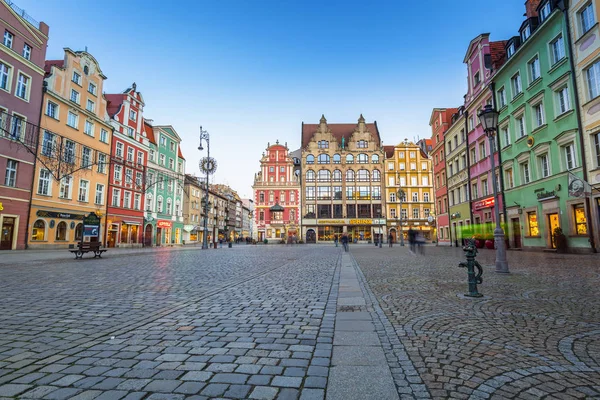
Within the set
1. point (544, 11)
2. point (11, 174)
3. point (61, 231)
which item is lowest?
point (61, 231)

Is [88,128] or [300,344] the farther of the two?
[88,128]

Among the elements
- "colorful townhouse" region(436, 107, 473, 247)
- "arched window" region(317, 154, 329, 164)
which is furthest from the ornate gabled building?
"colorful townhouse" region(436, 107, 473, 247)

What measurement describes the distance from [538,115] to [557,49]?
3830 mm

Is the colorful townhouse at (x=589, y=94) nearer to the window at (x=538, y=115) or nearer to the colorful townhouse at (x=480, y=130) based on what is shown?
the window at (x=538, y=115)

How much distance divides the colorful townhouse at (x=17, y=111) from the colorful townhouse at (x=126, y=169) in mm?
9280

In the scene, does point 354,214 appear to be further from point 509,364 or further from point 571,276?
A: point 509,364

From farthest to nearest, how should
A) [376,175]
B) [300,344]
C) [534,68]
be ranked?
[376,175] → [534,68] → [300,344]

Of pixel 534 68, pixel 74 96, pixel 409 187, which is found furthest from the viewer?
pixel 409 187

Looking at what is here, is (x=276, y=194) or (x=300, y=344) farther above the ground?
(x=276, y=194)

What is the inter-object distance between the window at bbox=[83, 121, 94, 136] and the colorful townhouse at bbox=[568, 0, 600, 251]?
38.8 meters

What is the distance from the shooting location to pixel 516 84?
2344 centimetres

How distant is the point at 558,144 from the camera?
1900cm

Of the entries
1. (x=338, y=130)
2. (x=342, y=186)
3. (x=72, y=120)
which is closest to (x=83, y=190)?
(x=72, y=120)

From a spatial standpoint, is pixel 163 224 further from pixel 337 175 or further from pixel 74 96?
pixel 337 175
